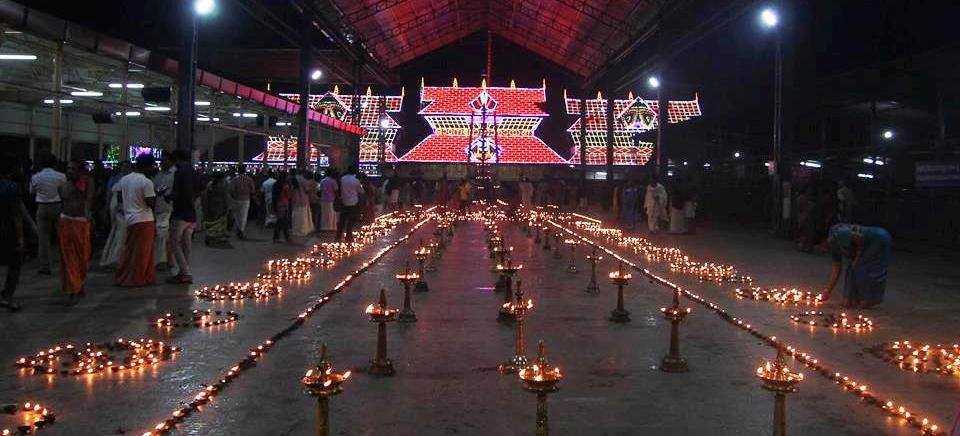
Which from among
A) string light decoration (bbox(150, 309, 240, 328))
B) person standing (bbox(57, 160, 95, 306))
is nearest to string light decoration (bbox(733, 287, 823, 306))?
string light decoration (bbox(150, 309, 240, 328))

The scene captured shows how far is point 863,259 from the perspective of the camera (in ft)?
32.2

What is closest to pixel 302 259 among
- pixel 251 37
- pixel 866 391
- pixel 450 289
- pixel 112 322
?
pixel 450 289

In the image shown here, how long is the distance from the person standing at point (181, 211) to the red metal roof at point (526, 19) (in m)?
23.2

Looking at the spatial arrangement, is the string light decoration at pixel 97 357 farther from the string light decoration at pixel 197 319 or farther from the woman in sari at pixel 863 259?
the woman in sari at pixel 863 259

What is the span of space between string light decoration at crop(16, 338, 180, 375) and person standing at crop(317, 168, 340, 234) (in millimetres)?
13101

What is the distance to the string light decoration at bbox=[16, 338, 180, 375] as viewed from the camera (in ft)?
20.8

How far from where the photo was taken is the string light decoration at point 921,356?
682cm

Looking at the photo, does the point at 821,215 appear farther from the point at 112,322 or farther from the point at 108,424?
the point at 108,424

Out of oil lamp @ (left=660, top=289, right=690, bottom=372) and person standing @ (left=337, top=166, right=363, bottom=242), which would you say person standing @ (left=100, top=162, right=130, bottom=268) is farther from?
oil lamp @ (left=660, top=289, right=690, bottom=372)

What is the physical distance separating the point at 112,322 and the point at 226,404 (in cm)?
368

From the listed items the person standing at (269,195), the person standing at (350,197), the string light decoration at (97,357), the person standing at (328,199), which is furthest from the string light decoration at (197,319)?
the person standing at (269,195)

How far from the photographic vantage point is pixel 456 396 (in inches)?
224

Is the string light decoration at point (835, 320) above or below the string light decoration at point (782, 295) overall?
below

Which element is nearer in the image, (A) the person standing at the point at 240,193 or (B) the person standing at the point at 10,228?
(B) the person standing at the point at 10,228
